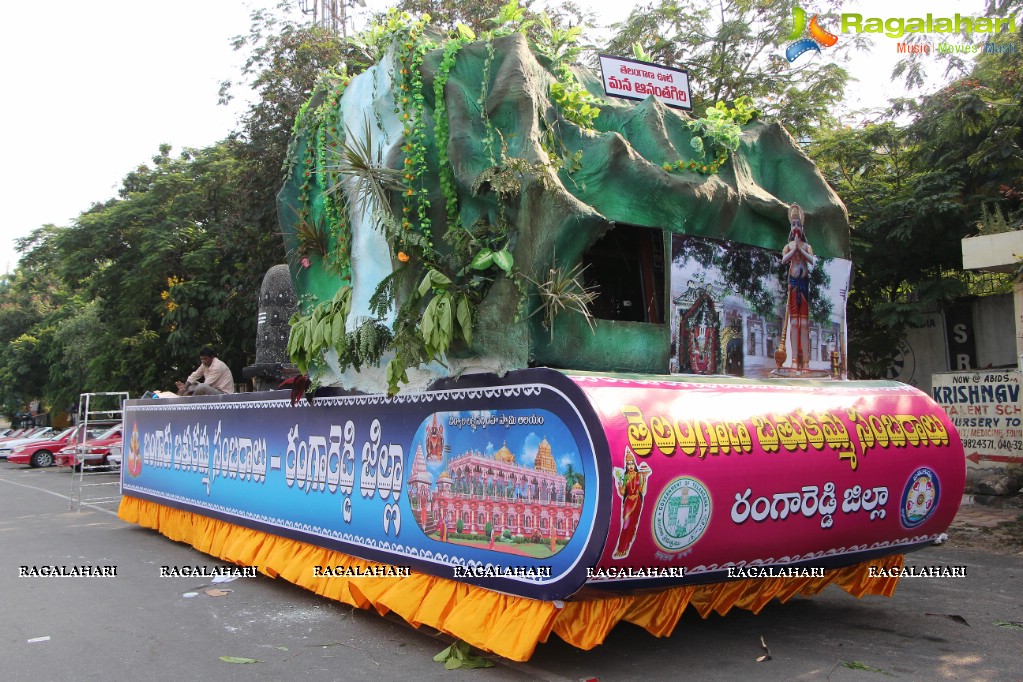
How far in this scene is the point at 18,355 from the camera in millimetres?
36625

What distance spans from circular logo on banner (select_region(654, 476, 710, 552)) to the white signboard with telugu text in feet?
11.7

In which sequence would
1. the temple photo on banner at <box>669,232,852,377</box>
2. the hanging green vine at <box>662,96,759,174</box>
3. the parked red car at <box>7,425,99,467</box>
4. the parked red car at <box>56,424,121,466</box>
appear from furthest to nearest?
the parked red car at <box>7,425,99,467</box> < the parked red car at <box>56,424,121,466</box> < the hanging green vine at <box>662,96,759,174</box> < the temple photo on banner at <box>669,232,852,377</box>

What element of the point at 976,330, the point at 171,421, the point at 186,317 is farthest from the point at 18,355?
the point at 976,330

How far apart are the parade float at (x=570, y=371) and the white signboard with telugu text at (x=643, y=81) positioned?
0.08ft

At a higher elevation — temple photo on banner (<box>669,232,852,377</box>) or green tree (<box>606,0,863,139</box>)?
green tree (<box>606,0,863,139</box>)

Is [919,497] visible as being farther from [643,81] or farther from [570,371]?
[643,81]

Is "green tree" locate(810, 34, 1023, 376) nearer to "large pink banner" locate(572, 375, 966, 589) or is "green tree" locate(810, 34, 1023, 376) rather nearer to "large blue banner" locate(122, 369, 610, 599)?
"large pink banner" locate(572, 375, 966, 589)

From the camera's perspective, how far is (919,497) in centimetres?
613

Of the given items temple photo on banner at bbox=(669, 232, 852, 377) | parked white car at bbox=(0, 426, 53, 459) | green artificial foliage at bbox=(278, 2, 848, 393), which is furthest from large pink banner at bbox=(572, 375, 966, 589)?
parked white car at bbox=(0, 426, 53, 459)

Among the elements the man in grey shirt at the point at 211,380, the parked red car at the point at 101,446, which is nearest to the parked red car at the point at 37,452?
the parked red car at the point at 101,446

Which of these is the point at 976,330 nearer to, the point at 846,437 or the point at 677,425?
the point at 846,437

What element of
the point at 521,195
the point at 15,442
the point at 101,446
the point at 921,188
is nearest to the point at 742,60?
the point at 921,188

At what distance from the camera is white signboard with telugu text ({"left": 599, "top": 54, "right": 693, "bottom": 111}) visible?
688 centimetres

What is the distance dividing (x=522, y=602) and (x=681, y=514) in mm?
1164
